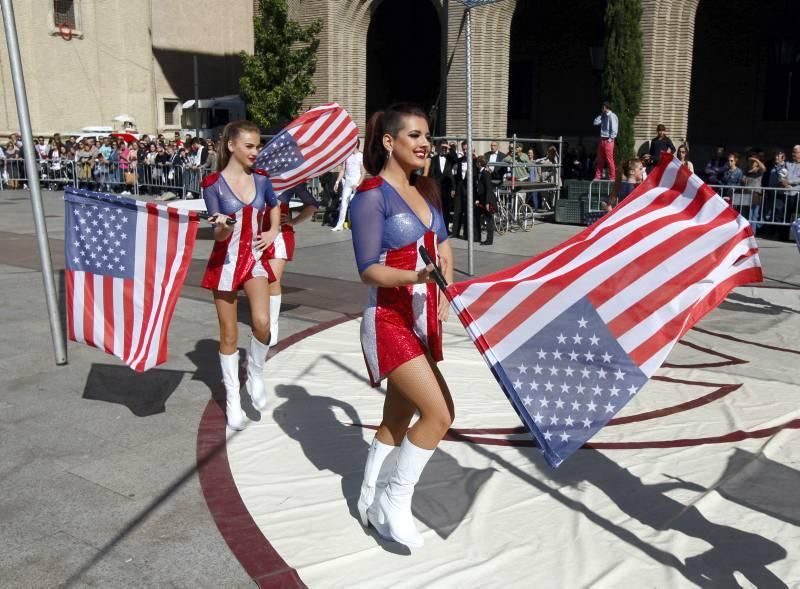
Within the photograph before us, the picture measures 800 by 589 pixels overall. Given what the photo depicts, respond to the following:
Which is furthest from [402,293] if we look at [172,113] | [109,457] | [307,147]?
[172,113]

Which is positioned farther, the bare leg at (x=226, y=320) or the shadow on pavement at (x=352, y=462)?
the bare leg at (x=226, y=320)

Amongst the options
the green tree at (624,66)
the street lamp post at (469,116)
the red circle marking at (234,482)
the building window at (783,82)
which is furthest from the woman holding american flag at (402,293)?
the building window at (783,82)

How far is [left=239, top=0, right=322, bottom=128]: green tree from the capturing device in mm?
22500

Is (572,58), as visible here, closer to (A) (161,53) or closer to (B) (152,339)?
(A) (161,53)

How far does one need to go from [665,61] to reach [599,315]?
16.2 metres

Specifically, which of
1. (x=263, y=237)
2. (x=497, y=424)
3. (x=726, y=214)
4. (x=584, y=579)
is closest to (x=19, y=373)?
(x=263, y=237)

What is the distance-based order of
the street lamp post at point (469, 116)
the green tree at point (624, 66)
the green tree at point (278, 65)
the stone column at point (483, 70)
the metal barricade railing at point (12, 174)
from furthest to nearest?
the metal barricade railing at point (12, 174), the green tree at point (278, 65), the stone column at point (483, 70), the green tree at point (624, 66), the street lamp post at point (469, 116)

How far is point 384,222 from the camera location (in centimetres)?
360

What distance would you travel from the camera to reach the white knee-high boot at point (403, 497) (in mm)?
3635

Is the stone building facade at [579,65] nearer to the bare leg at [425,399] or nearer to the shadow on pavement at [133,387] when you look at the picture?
the shadow on pavement at [133,387]

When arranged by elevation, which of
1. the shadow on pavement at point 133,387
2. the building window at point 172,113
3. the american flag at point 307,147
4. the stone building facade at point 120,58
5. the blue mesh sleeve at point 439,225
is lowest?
the shadow on pavement at point 133,387

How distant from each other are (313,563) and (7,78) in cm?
3298

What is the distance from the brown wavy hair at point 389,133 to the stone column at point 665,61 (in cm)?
1565

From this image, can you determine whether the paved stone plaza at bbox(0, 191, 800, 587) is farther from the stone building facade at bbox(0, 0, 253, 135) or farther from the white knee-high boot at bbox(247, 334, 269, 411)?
the stone building facade at bbox(0, 0, 253, 135)
